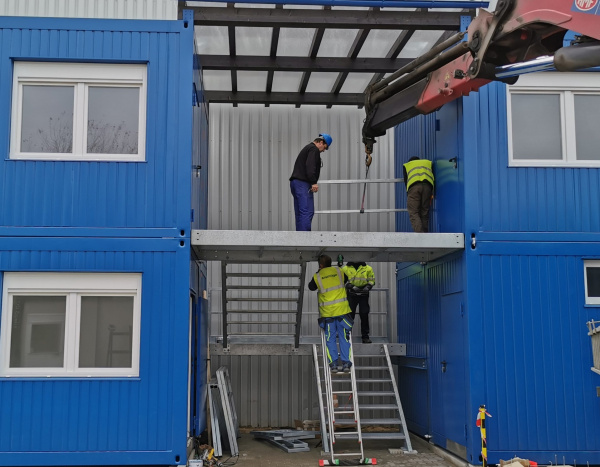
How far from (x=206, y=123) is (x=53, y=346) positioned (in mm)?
5746

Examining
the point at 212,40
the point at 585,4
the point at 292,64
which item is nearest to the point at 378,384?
the point at 292,64

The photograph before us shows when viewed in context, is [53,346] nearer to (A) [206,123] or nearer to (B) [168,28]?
(B) [168,28]

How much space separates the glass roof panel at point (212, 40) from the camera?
12.2m

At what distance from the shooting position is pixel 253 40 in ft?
41.4

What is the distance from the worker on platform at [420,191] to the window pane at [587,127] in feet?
7.38

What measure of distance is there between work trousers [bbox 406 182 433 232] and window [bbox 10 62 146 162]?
4.26 m

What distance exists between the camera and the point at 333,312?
38.1 feet

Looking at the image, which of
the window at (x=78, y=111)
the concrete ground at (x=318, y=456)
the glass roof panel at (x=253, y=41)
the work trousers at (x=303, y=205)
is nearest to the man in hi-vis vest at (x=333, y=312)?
the work trousers at (x=303, y=205)

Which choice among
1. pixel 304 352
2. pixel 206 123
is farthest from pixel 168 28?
pixel 304 352

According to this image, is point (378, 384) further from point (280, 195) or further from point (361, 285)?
point (280, 195)

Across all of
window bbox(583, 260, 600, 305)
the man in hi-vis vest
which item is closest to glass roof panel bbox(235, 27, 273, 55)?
the man in hi-vis vest

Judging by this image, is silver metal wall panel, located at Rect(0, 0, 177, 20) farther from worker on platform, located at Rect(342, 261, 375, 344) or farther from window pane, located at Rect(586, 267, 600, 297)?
window pane, located at Rect(586, 267, 600, 297)

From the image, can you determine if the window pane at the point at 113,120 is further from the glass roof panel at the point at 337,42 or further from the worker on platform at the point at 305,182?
the glass roof panel at the point at 337,42

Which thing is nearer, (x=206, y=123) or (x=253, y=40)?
(x=253, y=40)
